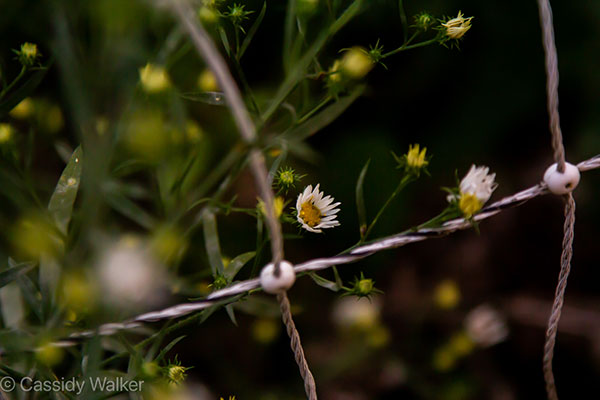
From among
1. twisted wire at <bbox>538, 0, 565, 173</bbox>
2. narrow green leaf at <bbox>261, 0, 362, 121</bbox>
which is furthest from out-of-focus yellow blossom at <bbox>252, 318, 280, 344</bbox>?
twisted wire at <bbox>538, 0, 565, 173</bbox>

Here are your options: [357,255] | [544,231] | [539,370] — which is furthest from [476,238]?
[357,255]

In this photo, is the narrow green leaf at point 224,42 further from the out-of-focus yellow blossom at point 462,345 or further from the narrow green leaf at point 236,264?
the out-of-focus yellow blossom at point 462,345

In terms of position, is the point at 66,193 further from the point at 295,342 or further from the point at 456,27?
the point at 456,27

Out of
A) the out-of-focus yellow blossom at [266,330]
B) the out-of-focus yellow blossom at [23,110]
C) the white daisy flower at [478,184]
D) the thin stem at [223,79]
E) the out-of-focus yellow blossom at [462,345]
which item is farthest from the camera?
the out-of-focus yellow blossom at [462,345]

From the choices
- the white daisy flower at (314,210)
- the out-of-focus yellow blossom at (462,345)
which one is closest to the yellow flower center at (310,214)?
the white daisy flower at (314,210)

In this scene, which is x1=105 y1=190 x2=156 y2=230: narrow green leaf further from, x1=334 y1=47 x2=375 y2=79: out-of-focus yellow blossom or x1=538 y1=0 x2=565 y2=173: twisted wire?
x1=538 y1=0 x2=565 y2=173: twisted wire

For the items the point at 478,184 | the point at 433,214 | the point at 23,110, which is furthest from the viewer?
the point at 433,214

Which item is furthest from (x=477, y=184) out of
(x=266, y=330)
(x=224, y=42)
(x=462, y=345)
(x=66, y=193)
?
(x=462, y=345)
